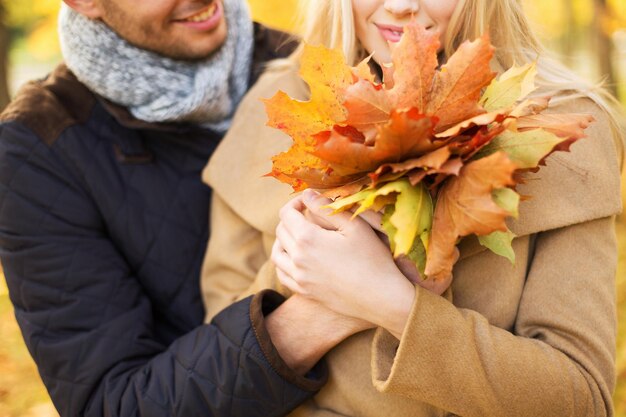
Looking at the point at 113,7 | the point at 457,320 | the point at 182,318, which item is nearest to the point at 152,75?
the point at 113,7

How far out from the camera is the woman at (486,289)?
5.01 feet

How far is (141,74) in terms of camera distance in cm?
222

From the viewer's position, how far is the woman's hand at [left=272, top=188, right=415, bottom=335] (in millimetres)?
1555

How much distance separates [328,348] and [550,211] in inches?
24.4

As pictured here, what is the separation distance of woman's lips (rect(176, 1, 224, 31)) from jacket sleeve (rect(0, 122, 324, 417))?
1.90ft

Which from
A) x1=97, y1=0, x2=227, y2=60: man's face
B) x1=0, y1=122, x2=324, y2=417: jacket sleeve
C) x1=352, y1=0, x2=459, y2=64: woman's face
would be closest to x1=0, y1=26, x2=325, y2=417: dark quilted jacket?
x1=0, y1=122, x2=324, y2=417: jacket sleeve

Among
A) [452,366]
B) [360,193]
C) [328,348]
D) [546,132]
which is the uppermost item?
[546,132]

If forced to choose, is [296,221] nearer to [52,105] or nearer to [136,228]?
[136,228]

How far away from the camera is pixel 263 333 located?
1.80m

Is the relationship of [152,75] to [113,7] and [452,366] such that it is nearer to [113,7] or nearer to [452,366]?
[113,7]

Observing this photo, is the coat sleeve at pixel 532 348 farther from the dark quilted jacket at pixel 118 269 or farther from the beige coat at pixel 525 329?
the dark quilted jacket at pixel 118 269

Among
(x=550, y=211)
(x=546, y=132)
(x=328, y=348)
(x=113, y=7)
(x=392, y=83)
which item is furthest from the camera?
(x=113, y=7)

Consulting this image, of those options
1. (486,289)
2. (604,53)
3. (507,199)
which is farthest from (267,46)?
(604,53)

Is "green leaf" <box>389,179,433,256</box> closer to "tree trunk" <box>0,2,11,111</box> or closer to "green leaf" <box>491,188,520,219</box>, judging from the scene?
"green leaf" <box>491,188,520,219</box>
